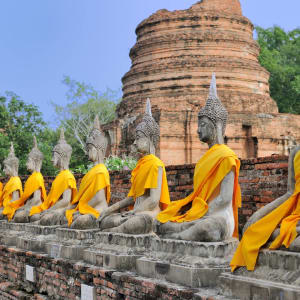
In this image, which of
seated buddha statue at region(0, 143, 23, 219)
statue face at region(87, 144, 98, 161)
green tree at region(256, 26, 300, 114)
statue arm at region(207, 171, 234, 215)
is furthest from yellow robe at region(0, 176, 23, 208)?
green tree at region(256, 26, 300, 114)

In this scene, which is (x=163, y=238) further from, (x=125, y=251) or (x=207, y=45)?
(x=207, y=45)

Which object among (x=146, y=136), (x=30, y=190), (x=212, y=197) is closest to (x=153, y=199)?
(x=146, y=136)

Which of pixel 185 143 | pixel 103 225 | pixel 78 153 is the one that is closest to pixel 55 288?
pixel 103 225

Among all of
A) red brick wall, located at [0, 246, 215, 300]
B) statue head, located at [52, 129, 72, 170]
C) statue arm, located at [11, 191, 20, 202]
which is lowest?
red brick wall, located at [0, 246, 215, 300]

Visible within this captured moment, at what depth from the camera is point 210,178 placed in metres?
5.13

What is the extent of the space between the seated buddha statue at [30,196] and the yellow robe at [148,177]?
4.05 meters

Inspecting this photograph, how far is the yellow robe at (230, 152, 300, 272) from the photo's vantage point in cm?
408

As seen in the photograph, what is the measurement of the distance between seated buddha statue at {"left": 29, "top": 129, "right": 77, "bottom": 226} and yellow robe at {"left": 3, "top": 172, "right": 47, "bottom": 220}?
82 cm

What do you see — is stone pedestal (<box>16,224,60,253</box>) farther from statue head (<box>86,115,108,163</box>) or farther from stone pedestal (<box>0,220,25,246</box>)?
statue head (<box>86,115,108,163</box>)

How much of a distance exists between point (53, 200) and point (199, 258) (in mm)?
4714

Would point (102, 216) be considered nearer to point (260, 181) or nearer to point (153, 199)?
point (153, 199)

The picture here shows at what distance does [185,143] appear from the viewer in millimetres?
15578

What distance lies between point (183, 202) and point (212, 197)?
1.32 feet

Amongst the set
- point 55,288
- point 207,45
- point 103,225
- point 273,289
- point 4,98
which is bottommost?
point 55,288
